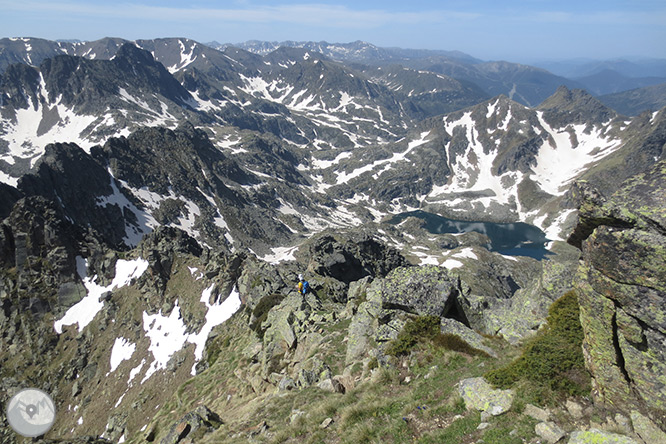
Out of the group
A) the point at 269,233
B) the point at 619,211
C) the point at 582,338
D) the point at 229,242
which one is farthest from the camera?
the point at 269,233

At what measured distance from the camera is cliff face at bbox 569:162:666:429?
32.8 ft

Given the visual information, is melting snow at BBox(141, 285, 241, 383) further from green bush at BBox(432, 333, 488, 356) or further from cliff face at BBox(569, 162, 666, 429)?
cliff face at BBox(569, 162, 666, 429)

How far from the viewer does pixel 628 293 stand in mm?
10484

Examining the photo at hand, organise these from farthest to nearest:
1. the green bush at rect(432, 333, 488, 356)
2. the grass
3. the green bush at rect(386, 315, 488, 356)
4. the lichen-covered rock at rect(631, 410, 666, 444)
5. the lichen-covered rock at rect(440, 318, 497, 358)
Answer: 1. the green bush at rect(386, 315, 488, 356)
2. the lichen-covered rock at rect(440, 318, 497, 358)
3. the green bush at rect(432, 333, 488, 356)
4. the grass
5. the lichen-covered rock at rect(631, 410, 666, 444)

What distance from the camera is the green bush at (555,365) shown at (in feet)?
38.9

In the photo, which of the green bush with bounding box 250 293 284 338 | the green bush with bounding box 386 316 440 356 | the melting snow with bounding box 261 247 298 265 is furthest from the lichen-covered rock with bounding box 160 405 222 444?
the melting snow with bounding box 261 247 298 265

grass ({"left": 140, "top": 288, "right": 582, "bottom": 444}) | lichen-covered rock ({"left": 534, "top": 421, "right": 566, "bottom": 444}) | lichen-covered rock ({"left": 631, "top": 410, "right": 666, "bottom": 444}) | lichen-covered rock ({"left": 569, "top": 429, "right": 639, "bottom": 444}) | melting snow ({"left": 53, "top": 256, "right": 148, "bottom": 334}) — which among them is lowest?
melting snow ({"left": 53, "top": 256, "right": 148, "bottom": 334})

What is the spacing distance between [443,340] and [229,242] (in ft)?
539

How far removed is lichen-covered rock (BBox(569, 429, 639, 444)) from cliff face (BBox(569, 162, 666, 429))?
5.55ft

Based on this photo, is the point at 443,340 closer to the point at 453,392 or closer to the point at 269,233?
the point at 453,392

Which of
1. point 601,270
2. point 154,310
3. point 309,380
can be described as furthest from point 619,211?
point 154,310

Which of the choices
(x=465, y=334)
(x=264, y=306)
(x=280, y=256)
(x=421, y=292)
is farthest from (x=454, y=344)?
(x=280, y=256)

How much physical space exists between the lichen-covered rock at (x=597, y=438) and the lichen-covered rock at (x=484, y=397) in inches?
95.3

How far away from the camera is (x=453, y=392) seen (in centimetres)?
1344
